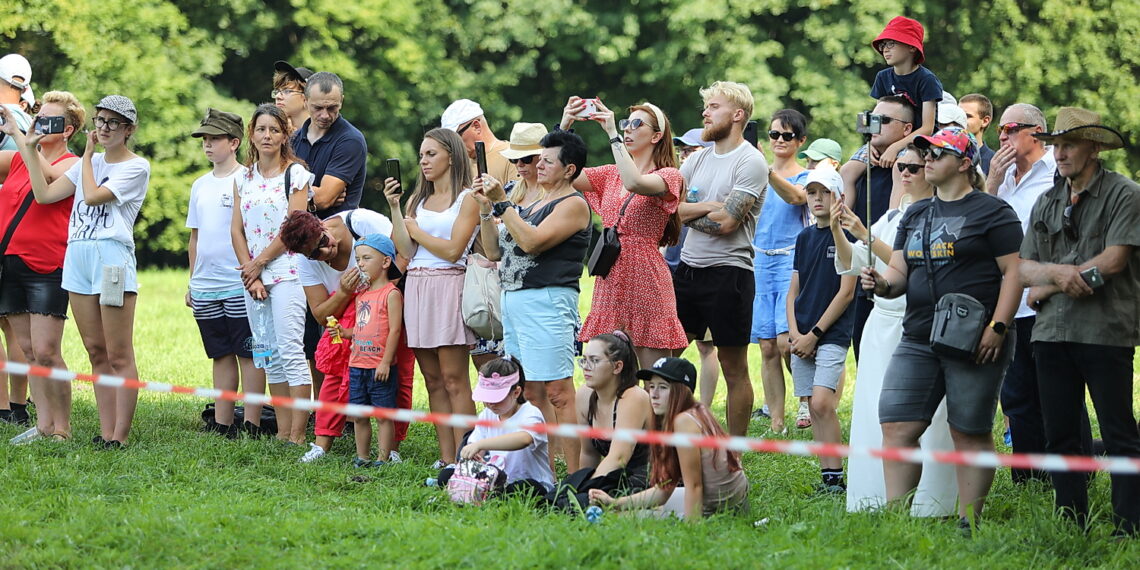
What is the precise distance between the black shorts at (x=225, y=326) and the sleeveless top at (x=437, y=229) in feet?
4.47

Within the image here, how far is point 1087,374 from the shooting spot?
18.7 feet

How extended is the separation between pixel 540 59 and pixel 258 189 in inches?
840

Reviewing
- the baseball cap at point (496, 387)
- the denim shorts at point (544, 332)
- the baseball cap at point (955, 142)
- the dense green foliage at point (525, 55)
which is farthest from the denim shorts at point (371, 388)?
the dense green foliage at point (525, 55)

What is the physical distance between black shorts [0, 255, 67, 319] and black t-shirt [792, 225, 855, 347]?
14.5ft

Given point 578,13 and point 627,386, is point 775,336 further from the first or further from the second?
point 578,13

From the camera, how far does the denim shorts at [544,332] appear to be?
277 inches

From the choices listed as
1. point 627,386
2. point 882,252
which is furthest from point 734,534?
point 882,252

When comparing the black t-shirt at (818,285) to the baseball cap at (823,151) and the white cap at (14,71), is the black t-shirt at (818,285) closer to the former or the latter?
the baseball cap at (823,151)

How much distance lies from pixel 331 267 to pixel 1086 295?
428 centimetres

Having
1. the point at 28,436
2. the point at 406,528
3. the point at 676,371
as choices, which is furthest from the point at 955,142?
the point at 28,436

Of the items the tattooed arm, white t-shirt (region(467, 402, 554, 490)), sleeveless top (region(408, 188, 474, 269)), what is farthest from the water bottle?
the tattooed arm

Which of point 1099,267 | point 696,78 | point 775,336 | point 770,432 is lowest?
point 770,432

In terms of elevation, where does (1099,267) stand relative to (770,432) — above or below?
above

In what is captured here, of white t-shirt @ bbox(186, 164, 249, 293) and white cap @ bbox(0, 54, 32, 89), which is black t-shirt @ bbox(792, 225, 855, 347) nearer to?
white t-shirt @ bbox(186, 164, 249, 293)
